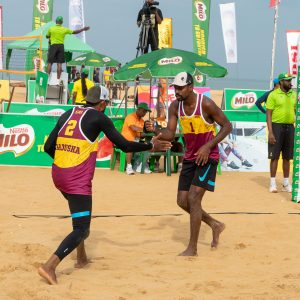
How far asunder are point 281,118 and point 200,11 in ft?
48.6

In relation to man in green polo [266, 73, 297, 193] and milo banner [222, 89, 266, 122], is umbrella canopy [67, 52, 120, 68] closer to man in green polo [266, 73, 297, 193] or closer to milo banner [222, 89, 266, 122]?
milo banner [222, 89, 266, 122]

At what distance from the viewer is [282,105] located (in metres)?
9.81

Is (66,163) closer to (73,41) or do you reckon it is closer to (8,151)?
A: (8,151)

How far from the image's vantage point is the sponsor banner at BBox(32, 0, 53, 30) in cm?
2561

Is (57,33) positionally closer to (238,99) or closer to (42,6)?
(238,99)

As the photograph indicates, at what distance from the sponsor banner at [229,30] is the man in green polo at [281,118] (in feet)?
48.8

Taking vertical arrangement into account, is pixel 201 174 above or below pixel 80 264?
above

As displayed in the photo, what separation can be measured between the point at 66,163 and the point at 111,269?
1.01 metres

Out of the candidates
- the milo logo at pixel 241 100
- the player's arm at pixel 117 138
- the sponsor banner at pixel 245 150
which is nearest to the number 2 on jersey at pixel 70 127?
the player's arm at pixel 117 138

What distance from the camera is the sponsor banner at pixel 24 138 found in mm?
12383

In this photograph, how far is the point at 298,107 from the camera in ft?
30.0

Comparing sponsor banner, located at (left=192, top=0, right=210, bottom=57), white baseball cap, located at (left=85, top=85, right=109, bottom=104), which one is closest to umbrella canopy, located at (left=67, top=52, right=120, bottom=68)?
sponsor banner, located at (left=192, top=0, right=210, bottom=57)

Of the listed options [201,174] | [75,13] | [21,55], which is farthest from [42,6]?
[201,174]

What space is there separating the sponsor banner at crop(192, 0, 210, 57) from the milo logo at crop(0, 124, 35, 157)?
1280 centimetres
